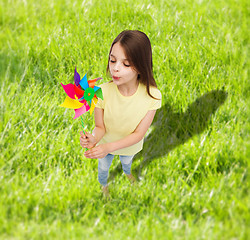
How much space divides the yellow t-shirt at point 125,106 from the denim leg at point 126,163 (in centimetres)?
27

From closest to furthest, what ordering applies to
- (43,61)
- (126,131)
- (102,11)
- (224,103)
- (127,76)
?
(127,76), (126,131), (224,103), (43,61), (102,11)

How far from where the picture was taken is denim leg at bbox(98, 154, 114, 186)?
2.45 m

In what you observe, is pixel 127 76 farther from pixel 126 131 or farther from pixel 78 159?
pixel 78 159

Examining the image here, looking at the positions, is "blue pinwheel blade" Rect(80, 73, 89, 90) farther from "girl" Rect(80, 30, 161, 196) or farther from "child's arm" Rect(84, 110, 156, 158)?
"child's arm" Rect(84, 110, 156, 158)

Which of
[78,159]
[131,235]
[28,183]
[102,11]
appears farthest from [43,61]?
[131,235]

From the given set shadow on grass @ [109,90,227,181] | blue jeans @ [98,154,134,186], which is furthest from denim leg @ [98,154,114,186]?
shadow on grass @ [109,90,227,181]

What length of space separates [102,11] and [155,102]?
2.20 m

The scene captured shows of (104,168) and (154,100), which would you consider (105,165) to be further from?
(154,100)

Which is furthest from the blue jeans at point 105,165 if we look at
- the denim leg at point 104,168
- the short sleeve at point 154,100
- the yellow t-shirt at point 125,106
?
the short sleeve at point 154,100

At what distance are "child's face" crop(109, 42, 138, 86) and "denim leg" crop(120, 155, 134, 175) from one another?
2.00 feet

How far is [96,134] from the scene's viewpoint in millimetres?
2256

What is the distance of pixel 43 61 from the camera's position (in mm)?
3496

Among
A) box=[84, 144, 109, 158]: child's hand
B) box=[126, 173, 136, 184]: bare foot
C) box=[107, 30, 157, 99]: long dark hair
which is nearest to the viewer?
box=[107, 30, 157, 99]: long dark hair

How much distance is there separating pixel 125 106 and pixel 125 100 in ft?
0.12
